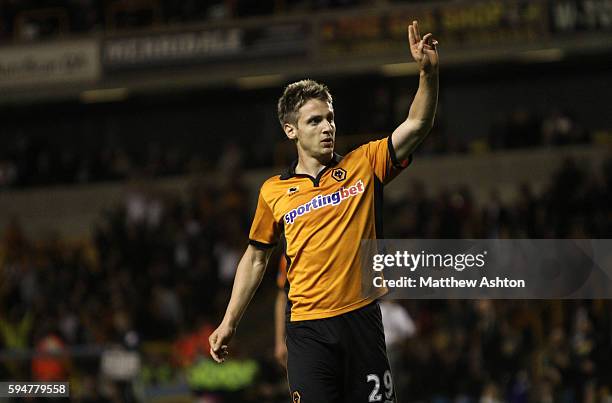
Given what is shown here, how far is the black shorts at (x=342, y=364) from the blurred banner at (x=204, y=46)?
15145 millimetres

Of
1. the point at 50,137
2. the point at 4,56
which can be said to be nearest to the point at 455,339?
the point at 4,56

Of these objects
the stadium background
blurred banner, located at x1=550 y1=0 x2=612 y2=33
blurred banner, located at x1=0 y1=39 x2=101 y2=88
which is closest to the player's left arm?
the stadium background

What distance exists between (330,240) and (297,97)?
71 cm

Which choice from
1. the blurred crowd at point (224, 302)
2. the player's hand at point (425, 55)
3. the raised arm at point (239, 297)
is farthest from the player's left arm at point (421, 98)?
the blurred crowd at point (224, 302)

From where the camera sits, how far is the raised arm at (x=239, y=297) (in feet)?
16.9

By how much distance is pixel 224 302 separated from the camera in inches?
615

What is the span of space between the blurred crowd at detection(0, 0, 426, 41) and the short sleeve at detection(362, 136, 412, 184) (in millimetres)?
15015

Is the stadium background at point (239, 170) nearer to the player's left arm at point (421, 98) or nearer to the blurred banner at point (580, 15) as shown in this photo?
the blurred banner at point (580, 15)

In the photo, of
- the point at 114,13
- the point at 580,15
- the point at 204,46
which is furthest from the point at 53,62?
the point at 580,15

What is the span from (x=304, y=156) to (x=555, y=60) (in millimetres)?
16106

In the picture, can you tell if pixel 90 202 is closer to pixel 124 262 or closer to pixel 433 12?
pixel 124 262

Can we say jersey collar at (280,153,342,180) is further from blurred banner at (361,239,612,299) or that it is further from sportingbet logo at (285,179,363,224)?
blurred banner at (361,239,612,299)

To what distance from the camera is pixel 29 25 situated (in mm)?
22375

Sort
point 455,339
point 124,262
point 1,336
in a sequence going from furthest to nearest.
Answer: point 124,262, point 1,336, point 455,339
